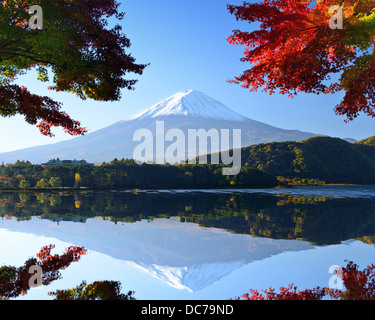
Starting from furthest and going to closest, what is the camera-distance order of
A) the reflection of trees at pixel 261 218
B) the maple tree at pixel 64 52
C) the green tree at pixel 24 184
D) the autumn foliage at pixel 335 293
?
1. the green tree at pixel 24 184
2. the reflection of trees at pixel 261 218
3. the maple tree at pixel 64 52
4. the autumn foliage at pixel 335 293

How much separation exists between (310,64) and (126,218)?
24.2ft

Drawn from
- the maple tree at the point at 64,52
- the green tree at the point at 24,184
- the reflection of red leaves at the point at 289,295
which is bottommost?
the reflection of red leaves at the point at 289,295

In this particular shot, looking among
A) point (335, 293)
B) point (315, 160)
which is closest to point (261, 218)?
point (335, 293)

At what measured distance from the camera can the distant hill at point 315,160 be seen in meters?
44.4

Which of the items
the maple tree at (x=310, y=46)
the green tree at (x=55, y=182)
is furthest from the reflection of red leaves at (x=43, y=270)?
the green tree at (x=55, y=182)

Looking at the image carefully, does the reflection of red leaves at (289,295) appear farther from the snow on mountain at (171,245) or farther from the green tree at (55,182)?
the green tree at (55,182)

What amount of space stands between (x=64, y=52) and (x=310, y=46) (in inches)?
223

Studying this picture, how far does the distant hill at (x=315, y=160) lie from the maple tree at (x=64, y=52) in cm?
3914

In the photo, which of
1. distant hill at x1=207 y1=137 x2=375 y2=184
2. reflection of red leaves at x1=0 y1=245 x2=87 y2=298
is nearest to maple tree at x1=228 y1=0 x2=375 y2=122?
reflection of red leaves at x1=0 y1=245 x2=87 y2=298

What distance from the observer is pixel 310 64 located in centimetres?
761

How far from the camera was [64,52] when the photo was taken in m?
6.28
